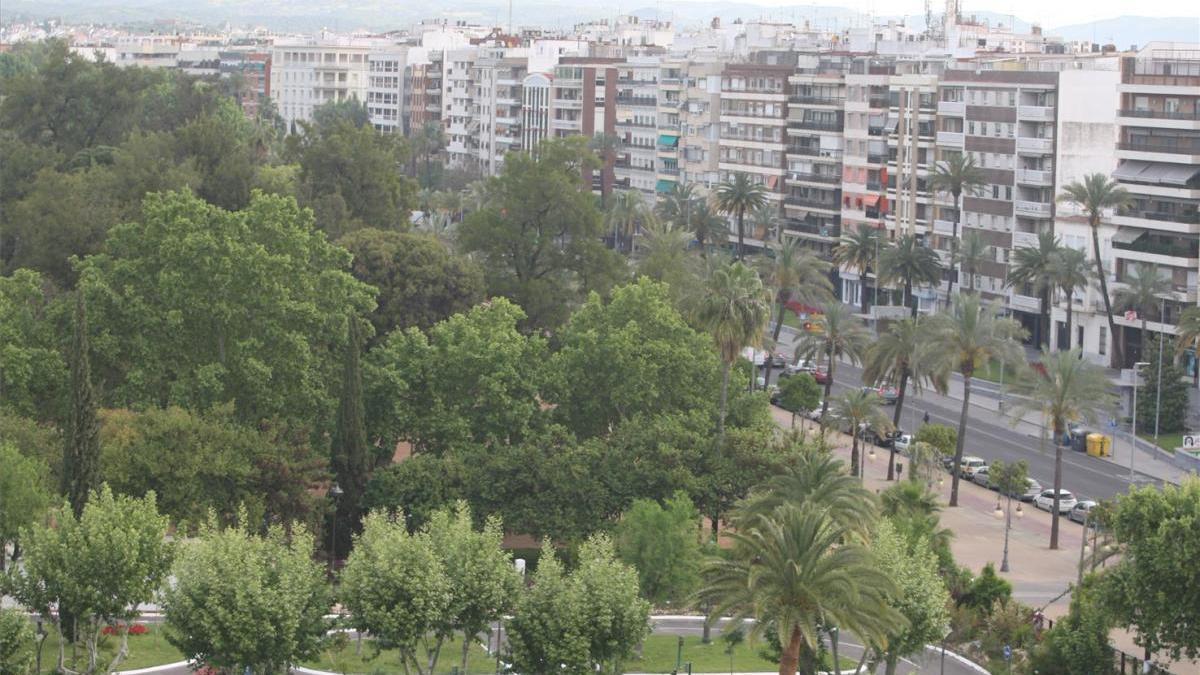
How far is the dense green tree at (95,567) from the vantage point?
4672 centimetres

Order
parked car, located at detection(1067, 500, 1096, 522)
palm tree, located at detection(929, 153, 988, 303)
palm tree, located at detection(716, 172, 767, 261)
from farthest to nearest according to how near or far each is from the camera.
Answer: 1. palm tree, located at detection(716, 172, 767, 261)
2. palm tree, located at detection(929, 153, 988, 303)
3. parked car, located at detection(1067, 500, 1096, 522)

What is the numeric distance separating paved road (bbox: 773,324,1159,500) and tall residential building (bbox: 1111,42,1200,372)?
1050 cm

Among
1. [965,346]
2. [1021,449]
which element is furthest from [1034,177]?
[965,346]

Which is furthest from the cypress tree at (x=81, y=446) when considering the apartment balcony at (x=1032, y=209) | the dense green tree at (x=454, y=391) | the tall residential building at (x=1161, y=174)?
the apartment balcony at (x=1032, y=209)

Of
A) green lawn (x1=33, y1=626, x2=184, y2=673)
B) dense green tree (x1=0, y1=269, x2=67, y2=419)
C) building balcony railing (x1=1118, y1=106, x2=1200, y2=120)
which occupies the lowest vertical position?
green lawn (x1=33, y1=626, x2=184, y2=673)

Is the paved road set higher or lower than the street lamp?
lower

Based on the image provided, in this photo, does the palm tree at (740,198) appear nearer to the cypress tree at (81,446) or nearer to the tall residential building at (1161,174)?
the tall residential building at (1161,174)

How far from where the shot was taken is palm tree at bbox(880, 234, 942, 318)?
365 feet

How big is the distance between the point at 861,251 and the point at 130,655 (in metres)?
71.3

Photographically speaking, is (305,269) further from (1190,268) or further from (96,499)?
(1190,268)

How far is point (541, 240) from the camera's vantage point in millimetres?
89812

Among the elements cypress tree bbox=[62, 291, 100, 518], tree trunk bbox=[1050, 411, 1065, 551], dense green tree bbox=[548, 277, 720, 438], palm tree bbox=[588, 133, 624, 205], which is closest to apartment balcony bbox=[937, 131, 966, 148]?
palm tree bbox=[588, 133, 624, 205]

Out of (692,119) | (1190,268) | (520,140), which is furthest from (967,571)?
A: (520,140)

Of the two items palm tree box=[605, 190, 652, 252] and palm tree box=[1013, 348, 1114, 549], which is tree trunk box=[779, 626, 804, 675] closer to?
palm tree box=[1013, 348, 1114, 549]
